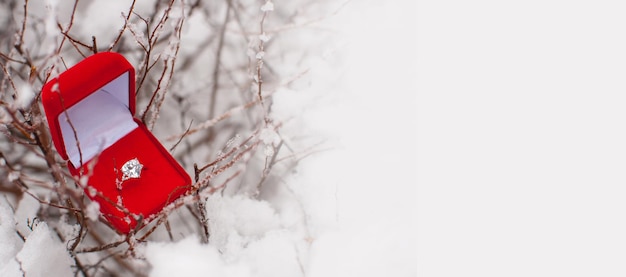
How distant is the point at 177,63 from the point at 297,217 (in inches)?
20.1

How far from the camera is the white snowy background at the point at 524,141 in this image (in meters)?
0.93

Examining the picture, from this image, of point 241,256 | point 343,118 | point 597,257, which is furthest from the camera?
point 343,118

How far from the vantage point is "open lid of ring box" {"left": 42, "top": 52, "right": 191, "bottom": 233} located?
0.87 metres

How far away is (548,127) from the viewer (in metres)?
0.98

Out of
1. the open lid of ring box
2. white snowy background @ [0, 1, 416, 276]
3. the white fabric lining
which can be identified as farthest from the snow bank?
the white fabric lining

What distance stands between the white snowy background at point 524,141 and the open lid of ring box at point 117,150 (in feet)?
1.95

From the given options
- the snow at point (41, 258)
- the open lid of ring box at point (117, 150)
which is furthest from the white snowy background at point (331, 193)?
the open lid of ring box at point (117, 150)

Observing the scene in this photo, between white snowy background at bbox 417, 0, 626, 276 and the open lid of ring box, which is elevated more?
the open lid of ring box

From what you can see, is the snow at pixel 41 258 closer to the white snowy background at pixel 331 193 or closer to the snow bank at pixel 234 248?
the white snowy background at pixel 331 193

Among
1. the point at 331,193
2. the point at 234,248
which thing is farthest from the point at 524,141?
the point at 234,248

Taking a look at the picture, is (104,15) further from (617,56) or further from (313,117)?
(617,56)

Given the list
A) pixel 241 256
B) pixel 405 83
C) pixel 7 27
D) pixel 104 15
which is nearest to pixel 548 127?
pixel 405 83

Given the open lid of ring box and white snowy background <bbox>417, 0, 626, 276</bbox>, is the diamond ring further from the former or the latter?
white snowy background <bbox>417, 0, 626, 276</bbox>

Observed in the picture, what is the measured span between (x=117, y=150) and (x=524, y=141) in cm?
87
